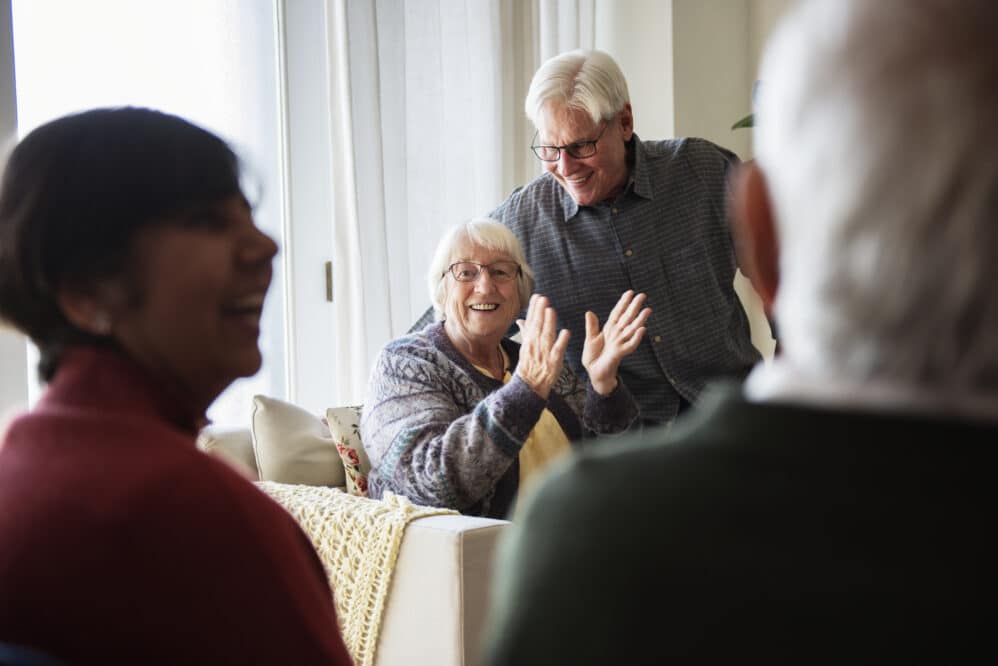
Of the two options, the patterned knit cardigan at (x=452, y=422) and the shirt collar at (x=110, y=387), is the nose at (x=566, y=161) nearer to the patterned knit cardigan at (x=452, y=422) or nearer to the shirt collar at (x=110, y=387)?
the patterned knit cardigan at (x=452, y=422)

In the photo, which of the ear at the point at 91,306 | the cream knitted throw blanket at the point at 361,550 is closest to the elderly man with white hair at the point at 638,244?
the cream knitted throw blanket at the point at 361,550

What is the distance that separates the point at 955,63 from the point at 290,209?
2.96m

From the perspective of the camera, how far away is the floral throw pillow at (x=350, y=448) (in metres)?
2.59

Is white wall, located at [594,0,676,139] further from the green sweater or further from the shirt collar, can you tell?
the green sweater

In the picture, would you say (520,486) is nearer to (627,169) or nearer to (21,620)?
(627,169)

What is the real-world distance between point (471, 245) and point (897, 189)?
6.70 ft

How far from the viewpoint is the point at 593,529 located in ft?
1.94

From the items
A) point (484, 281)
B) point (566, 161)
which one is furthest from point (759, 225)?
point (566, 161)

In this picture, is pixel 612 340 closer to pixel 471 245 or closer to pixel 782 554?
pixel 471 245

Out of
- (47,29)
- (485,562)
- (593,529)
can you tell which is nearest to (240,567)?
(593,529)

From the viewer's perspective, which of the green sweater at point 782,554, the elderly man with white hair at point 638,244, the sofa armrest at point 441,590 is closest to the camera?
the green sweater at point 782,554

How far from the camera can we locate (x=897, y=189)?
0.58 meters

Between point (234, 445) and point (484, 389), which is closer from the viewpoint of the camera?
point (484, 389)

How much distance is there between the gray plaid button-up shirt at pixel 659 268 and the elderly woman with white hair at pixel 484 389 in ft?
0.44
